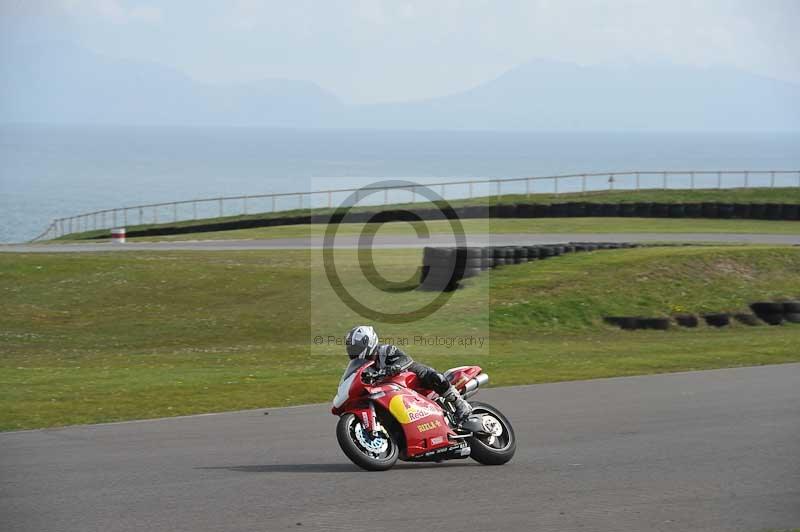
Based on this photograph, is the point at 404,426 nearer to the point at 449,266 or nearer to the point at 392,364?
the point at 392,364

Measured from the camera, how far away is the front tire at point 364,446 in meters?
10.2

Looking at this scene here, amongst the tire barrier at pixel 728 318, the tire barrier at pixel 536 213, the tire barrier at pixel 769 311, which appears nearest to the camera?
the tire barrier at pixel 728 318

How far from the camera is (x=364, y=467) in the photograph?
10.3m

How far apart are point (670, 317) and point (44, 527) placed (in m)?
19.6

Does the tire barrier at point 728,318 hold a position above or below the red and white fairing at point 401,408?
below

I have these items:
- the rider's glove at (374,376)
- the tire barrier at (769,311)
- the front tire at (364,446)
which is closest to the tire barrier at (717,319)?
the tire barrier at (769,311)

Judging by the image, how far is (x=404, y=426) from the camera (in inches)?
412

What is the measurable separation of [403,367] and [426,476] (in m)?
1.11

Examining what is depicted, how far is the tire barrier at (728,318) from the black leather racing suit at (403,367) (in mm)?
15270

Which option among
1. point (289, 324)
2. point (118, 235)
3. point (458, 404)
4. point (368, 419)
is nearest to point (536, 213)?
point (118, 235)

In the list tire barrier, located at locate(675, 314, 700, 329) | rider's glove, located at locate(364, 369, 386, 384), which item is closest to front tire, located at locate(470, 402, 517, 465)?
rider's glove, located at locate(364, 369, 386, 384)

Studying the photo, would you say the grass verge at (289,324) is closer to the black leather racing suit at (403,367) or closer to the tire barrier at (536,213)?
the black leather racing suit at (403,367)

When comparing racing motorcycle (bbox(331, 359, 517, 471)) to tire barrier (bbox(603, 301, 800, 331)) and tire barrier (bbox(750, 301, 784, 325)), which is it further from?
tire barrier (bbox(750, 301, 784, 325))

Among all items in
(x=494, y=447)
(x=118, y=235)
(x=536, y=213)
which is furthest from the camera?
(x=536, y=213)
